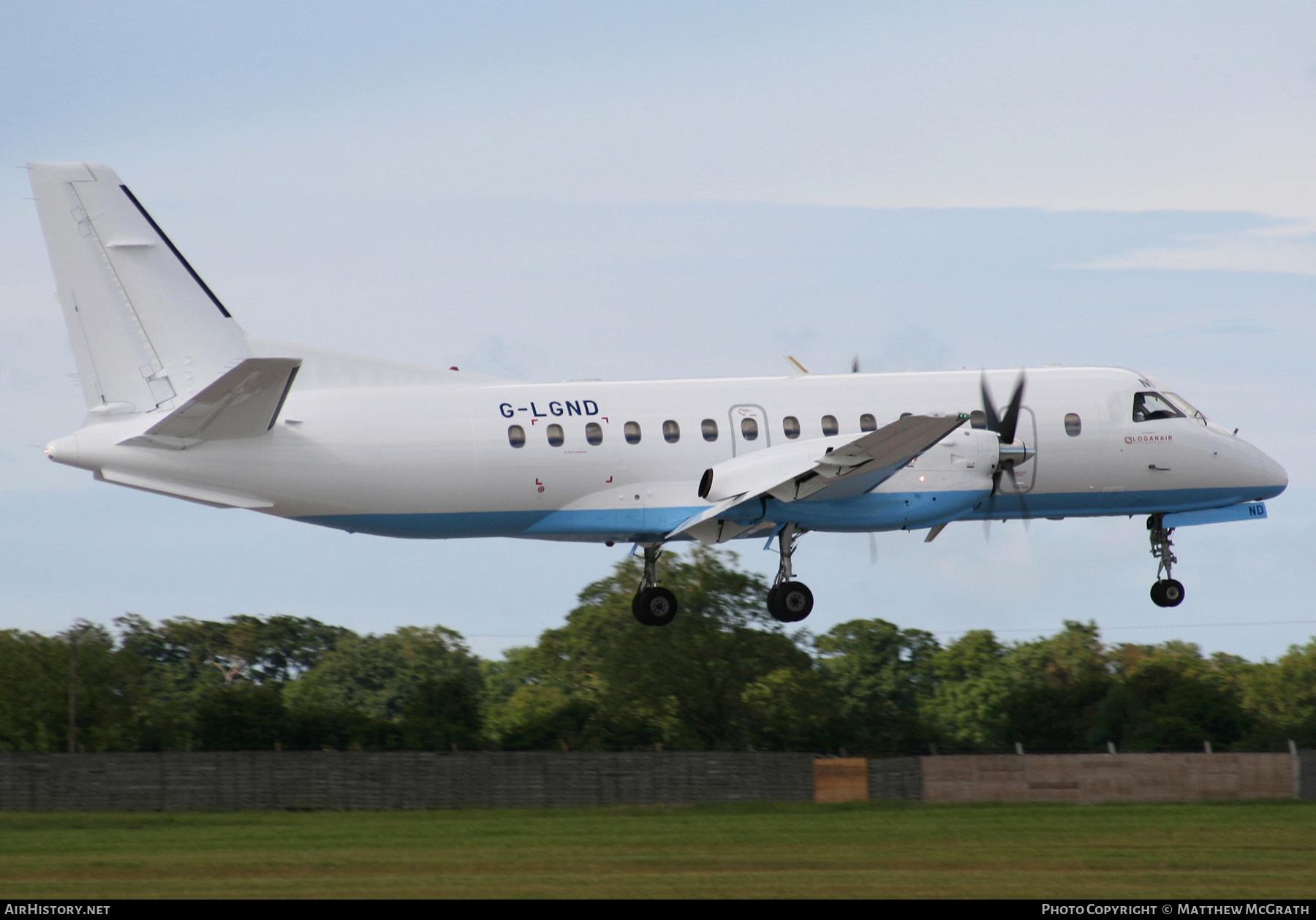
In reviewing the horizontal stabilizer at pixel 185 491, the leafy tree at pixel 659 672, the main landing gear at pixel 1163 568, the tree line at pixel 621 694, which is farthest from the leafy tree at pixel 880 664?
the horizontal stabilizer at pixel 185 491

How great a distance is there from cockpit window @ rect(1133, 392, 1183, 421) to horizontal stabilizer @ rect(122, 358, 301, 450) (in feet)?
50.6

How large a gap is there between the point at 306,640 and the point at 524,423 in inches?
2103

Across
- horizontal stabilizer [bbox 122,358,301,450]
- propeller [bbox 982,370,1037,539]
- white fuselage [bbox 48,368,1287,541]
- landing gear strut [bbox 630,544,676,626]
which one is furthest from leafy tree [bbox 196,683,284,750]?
propeller [bbox 982,370,1037,539]

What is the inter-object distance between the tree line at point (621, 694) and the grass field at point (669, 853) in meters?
11.0

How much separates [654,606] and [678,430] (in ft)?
12.1

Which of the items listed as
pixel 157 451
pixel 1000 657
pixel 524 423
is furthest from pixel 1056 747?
pixel 157 451

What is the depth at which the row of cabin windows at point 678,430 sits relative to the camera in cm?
2588

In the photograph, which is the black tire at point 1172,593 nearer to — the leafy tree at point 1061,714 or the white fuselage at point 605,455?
the white fuselage at point 605,455

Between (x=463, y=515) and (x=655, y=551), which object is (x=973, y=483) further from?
(x=463, y=515)

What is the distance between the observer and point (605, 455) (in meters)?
26.0

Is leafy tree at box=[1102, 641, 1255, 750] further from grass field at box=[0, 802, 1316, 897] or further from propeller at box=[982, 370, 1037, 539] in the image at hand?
propeller at box=[982, 370, 1037, 539]

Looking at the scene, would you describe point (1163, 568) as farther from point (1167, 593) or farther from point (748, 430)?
point (748, 430)

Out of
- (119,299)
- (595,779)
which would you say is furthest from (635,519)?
(595,779)

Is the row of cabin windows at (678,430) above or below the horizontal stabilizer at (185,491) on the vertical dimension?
above
